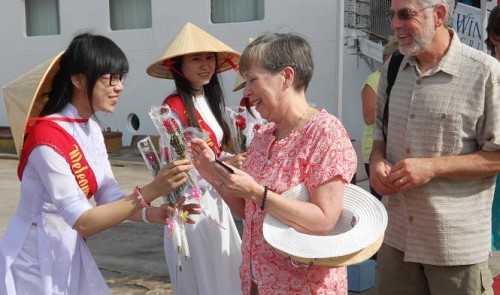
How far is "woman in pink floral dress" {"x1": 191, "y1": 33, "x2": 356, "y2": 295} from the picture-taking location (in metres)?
2.38

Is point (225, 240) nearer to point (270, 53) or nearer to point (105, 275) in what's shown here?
point (270, 53)

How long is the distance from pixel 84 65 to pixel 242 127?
1225 millimetres

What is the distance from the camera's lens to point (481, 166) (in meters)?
2.60

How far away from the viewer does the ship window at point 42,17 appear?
16.0 meters

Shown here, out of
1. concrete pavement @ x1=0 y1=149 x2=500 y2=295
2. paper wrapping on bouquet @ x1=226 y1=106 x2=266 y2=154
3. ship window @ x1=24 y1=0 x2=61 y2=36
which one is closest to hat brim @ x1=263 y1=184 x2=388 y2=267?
paper wrapping on bouquet @ x1=226 y1=106 x2=266 y2=154

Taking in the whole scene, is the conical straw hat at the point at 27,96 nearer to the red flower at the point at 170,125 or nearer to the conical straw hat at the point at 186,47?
the red flower at the point at 170,125

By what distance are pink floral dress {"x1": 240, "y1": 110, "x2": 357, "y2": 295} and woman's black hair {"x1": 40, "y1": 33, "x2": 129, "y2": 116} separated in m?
0.66

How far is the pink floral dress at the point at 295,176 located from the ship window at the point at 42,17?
46.8ft

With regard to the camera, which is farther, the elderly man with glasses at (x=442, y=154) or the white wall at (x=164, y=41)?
the white wall at (x=164, y=41)

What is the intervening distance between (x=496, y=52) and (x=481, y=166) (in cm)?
125

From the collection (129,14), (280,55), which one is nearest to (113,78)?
(280,55)

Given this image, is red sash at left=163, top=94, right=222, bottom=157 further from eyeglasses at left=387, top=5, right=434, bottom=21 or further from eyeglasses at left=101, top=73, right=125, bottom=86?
eyeglasses at left=387, top=5, right=434, bottom=21

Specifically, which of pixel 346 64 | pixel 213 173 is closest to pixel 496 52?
pixel 213 173

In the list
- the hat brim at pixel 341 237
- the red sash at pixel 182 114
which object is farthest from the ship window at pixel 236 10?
the hat brim at pixel 341 237
